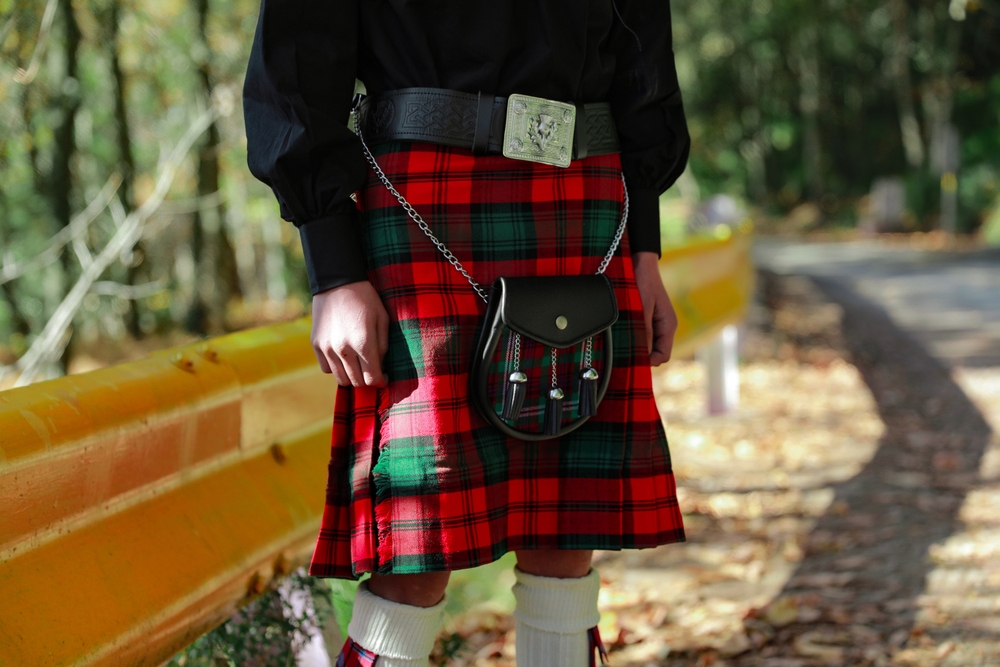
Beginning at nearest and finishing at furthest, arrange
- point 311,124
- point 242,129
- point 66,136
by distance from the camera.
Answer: point 311,124
point 66,136
point 242,129

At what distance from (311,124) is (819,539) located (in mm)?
2719

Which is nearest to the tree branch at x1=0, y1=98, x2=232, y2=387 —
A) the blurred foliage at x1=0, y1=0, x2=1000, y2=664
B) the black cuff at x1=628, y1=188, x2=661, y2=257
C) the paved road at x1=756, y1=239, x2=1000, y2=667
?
the blurred foliage at x1=0, y1=0, x2=1000, y2=664

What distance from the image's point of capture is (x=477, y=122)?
1347 mm

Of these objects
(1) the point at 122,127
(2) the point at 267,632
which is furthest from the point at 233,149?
(2) the point at 267,632

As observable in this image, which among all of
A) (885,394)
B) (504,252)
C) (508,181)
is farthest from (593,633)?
(885,394)

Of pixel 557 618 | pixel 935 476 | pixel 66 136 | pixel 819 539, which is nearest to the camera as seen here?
pixel 557 618

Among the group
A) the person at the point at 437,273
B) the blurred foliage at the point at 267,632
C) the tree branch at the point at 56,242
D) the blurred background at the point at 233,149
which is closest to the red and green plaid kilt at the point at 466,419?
the person at the point at 437,273

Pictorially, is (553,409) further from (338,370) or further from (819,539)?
(819,539)

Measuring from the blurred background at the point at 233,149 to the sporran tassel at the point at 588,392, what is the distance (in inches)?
123

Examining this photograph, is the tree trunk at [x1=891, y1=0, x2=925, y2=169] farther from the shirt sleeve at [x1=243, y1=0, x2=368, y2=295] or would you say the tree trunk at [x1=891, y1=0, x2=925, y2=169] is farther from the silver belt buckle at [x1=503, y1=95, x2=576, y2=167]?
the shirt sleeve at [x1=243, y1=0, x2=368, y2=295]

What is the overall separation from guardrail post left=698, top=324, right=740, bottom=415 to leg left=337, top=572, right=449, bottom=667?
12.0 feet

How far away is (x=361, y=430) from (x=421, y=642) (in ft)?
1.24

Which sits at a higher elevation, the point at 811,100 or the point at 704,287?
the point at 811,100

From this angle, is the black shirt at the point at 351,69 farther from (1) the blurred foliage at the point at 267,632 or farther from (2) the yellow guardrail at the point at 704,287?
(2) the yellow guardrail at the point at 704,287
